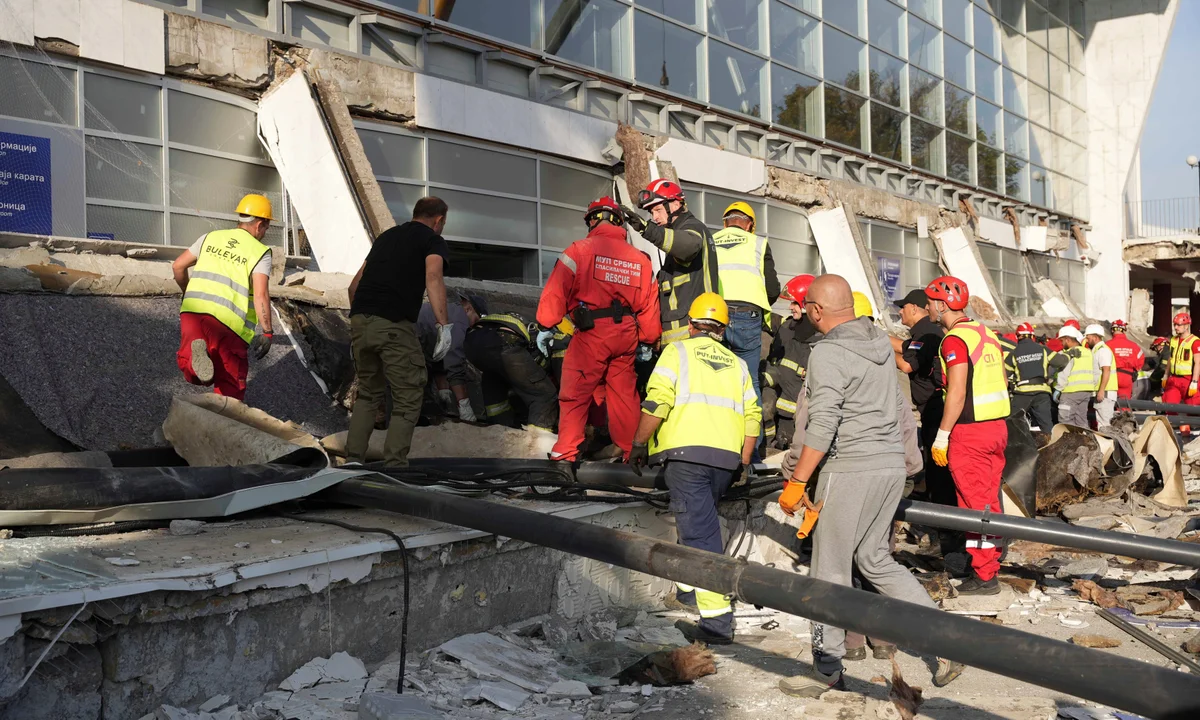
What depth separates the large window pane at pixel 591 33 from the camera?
13633mm

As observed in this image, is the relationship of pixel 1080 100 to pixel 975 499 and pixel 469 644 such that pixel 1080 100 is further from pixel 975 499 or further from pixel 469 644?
pixel 469 644

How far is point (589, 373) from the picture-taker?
20.8ft

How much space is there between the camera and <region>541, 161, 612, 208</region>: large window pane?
13.4 meters

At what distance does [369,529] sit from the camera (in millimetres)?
4309

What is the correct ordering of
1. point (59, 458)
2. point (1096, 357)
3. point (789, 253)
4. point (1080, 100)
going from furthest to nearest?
1. point (1080, 100)
2. point (789, 253)
3. point (1096, 357)
4. point (59, 458)

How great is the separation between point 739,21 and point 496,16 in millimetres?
6108

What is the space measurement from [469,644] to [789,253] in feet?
48.8

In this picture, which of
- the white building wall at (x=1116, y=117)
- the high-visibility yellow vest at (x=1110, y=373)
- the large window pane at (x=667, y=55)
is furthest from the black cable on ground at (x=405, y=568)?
the white building wall at (x=1116, y=117)

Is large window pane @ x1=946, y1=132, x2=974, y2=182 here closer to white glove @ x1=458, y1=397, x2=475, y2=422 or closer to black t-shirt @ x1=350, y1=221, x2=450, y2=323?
white glove @ x1=458, y1=397, x2=475, y2=422

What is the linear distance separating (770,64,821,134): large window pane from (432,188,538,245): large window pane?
683 centimetres

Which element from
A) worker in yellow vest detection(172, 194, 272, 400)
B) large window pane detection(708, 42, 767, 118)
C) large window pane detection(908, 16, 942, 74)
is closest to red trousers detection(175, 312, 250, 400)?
worker in yellow vest detection(172, 194, 272, 400)

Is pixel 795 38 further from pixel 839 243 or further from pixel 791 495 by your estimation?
pixel 791 495

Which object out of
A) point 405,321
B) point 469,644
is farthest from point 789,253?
point 469,644

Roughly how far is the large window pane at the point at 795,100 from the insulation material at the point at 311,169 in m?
9.94
